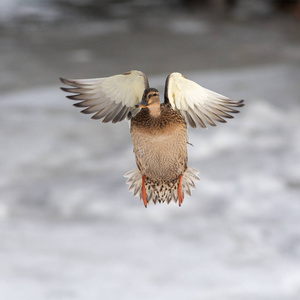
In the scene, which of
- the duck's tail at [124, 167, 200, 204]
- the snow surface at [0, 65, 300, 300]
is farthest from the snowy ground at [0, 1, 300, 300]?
the duck's tail at [124, 167, 200, 204]

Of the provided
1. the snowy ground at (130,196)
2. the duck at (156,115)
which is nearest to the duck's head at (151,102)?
the duck at (156,115)

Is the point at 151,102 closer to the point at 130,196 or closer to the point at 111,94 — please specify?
the point at 111,94

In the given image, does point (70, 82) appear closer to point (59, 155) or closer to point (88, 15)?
point (59, 155)

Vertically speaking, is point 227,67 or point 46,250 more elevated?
point 227,67

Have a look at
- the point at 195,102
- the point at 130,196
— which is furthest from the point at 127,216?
the point at 195,102

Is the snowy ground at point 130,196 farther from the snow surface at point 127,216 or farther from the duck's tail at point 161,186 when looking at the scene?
the duck's tail at point 161,186

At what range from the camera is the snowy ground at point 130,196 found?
1172 centimetres

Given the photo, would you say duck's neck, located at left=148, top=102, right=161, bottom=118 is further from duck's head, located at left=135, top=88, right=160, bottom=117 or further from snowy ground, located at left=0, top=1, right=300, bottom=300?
snowy ground, located at left=0, top=1, right=300, bottom=300

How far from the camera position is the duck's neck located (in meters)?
0.26

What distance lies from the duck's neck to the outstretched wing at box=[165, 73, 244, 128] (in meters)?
0.02

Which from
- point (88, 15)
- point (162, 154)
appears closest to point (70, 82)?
point (162, 154)

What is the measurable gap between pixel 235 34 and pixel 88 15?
3.77 m

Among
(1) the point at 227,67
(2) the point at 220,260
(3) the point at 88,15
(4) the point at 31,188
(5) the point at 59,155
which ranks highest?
(3) the point at 88,15

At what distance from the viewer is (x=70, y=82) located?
259 millimetres
